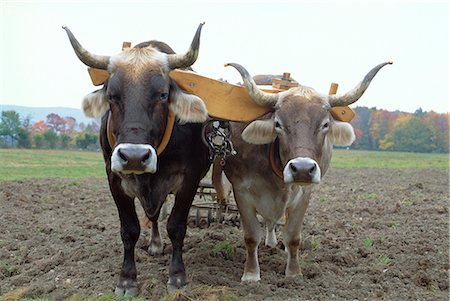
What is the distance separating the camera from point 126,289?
463 cm

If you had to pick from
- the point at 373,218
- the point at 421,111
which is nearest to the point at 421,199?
the point at 373,218

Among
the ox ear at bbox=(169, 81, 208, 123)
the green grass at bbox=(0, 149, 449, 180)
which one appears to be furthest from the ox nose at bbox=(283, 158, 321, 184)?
the green grass at bbox=(0, 149, 449, 180)

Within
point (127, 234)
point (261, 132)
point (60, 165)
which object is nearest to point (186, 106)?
point (261, 132)

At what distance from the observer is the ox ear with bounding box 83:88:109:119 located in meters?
4.59

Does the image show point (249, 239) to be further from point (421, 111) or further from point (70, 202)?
point (421, 111)

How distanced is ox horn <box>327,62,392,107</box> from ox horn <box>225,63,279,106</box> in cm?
55

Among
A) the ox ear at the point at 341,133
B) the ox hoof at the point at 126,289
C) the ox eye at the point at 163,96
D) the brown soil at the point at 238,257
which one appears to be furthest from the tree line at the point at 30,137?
the ox eye at the point at 163,96

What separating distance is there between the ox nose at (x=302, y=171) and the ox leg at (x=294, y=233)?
3.64 ft

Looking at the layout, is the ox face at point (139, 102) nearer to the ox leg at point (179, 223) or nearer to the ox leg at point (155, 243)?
the ox leg at point (179, 223)

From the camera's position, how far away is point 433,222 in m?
7.93

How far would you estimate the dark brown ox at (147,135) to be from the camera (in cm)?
404

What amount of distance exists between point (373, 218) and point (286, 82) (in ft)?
13.5

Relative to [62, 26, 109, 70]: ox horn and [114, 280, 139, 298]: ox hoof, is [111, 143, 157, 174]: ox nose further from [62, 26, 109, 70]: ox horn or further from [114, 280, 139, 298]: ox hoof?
[114, 280, 139, 298]: ox hoof

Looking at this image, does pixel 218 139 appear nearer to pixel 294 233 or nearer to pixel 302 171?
pixel 302 171
